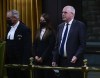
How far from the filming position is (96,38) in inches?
535

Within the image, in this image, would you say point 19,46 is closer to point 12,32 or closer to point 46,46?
point 12,32

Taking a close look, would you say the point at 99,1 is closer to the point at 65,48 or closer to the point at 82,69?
the point at 65,48

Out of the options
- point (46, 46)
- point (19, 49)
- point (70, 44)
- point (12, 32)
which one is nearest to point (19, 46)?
point (19, 49)

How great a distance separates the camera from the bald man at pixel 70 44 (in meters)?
8.62

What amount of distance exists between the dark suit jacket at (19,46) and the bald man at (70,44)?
0.88m

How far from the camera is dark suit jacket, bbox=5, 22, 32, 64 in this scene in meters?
9.45

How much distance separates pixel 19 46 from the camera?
9.50 metres

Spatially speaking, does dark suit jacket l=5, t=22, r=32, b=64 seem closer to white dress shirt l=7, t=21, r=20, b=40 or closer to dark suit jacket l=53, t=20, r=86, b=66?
white dress shirt l=7, t=21, r=20, b=40

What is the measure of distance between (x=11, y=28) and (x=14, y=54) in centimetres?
51

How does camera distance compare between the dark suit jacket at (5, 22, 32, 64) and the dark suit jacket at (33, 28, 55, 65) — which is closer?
the dark suit jacket at (5, 22, 32, 64)

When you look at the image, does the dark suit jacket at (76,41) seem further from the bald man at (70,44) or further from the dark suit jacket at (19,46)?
the dark suit jacket at (19,46)

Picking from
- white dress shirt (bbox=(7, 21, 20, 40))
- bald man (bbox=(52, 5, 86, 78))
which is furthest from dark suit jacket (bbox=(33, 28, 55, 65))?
bald man (bbox=(52, 5, 86, 78))

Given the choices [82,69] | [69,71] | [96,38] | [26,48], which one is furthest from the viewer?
[96,38]

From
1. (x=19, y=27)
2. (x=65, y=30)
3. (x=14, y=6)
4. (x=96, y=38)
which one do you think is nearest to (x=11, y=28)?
(x=19, y=27)
